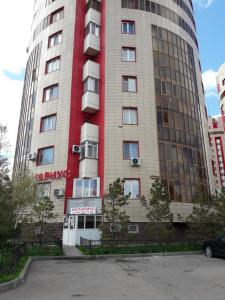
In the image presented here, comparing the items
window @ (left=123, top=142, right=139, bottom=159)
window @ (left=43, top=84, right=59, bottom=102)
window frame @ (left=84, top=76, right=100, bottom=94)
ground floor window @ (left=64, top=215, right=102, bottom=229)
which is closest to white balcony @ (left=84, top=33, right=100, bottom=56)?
window frame @ (left=84, top=76, right=100, bottom=94)

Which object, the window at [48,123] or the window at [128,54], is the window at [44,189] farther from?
the window at [128,54]

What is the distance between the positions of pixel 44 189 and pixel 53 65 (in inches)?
602

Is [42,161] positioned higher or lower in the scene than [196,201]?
higher

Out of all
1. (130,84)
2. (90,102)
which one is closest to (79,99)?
(90,102)

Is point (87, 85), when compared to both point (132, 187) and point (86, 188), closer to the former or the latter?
point (86, 188)

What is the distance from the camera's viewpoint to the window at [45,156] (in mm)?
30841

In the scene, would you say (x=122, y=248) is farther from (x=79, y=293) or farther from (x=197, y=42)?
(x=197, y=42)

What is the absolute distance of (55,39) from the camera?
36750mm

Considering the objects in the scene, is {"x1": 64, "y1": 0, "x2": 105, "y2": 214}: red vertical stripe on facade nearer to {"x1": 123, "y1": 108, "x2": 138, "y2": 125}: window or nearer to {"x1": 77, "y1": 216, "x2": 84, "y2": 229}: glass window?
{"x1": 77, "y1": 216, "x2": 84, "y2": 229}: glass window

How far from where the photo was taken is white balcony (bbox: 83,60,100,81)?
33.1 m

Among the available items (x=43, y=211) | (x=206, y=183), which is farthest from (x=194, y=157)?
(x=43, y=211)

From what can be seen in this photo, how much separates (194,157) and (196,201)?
8198 millimetres

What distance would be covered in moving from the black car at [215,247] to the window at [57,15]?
31754 mm

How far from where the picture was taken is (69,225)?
2773 cm
